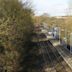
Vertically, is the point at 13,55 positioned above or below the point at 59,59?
above

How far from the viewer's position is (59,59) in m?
27.4

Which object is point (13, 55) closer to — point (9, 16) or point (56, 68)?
point (9, 16)

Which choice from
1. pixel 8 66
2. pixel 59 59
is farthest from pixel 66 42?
pixel 8 66

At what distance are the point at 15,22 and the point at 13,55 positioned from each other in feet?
12.1

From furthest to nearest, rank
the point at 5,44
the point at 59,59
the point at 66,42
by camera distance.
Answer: the point at 66,42
the point at 59,59
the point at 5,44

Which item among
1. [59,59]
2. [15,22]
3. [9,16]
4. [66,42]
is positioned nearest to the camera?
[9,16]

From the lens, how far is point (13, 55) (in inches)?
755

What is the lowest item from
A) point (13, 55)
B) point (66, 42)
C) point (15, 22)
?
point (66, 42)

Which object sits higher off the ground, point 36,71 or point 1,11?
point 1,11

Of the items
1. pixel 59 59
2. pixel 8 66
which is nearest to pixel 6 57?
pixel 8 66

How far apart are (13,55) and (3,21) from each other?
2.46 m

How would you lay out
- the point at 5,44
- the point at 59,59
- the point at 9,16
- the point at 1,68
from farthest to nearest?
the point at 59,59 → the point at 9,16 → the point at 5,44 → the point at 1,68

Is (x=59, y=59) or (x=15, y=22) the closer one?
(x=15, y=22)

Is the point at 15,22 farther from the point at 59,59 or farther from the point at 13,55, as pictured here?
the point at 59,59
